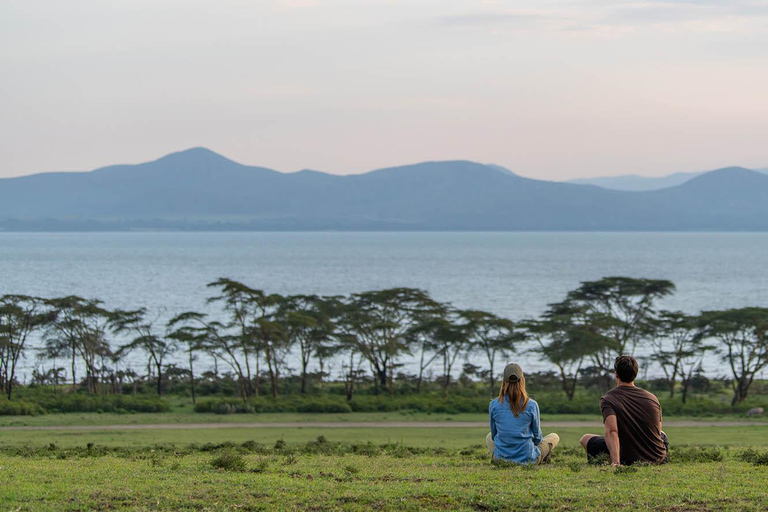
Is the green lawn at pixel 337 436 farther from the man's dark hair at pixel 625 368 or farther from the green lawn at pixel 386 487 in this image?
the man's dark hair at pixel 625 368

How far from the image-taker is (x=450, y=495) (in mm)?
8008

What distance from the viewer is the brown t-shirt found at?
28.8 feet

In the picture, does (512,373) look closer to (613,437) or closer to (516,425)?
(516,425)

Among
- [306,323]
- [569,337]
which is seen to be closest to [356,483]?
[306,323]

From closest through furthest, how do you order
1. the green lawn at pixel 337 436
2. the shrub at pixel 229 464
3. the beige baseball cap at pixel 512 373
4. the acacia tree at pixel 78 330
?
the beige baseball cap at pixel 512 373 → the shrub at pixel 229 464 → the green lawn at pixel 337 436 → the acacia tree at pixel 78 330

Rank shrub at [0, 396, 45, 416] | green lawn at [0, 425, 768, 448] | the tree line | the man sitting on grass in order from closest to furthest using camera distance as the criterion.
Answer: the man sitting on grass, green lawn at [0, 425, 768, 448], shrub at [0, 396, 45, 416], the tree line

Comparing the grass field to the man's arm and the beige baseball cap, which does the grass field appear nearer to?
the man's arm

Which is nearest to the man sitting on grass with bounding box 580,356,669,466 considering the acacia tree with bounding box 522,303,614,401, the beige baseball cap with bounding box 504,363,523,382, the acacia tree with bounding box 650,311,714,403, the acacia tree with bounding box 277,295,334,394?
the beige baseball cap with bounding box 504,363,523,382

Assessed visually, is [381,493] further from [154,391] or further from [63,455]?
[154,391]

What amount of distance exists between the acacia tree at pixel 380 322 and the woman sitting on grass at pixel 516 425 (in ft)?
84.8

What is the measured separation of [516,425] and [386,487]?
1.74 metres

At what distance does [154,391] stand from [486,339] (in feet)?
46.2

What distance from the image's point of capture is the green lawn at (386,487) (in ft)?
25.3

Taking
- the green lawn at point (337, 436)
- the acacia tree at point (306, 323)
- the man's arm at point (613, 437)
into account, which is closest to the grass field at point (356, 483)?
the man's arm at point (613, 437)
